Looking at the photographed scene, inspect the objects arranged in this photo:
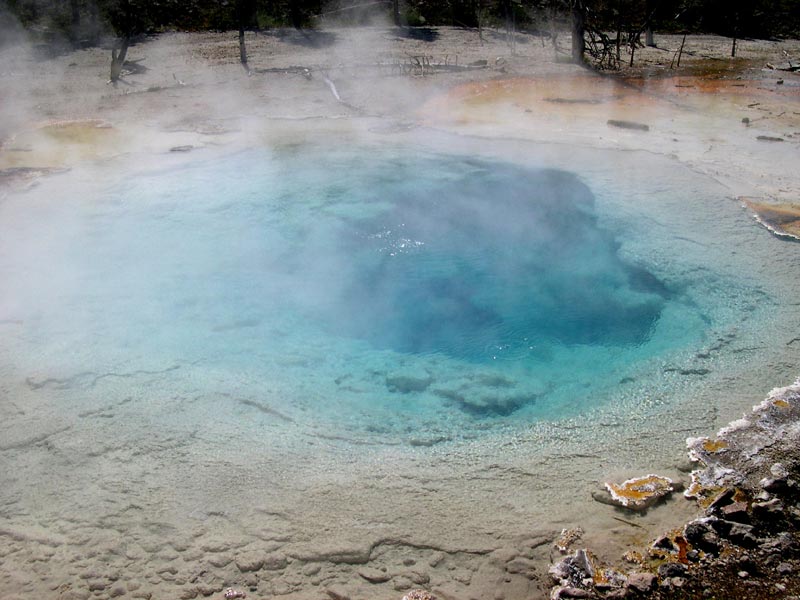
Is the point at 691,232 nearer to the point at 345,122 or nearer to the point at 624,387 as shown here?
the point at 624,387

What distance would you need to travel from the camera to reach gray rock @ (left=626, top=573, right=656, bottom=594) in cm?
212

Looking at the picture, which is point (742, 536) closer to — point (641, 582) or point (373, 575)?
point (641, 582)

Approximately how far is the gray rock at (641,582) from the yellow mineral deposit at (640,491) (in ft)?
1.06

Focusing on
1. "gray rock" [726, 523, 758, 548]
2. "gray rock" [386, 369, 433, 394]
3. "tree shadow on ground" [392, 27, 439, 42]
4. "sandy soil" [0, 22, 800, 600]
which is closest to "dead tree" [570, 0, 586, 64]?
"sandy soil" [0, 22, 800, 600]

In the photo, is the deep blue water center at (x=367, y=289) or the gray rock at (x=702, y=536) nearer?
the gray rock at (x=702, y=536)

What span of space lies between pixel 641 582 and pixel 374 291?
2.61 m

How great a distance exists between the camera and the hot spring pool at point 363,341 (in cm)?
256

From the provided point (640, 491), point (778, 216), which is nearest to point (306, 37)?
point (778, 216)

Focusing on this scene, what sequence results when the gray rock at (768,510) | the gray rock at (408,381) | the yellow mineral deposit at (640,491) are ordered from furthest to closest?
the gray rock at (408,381), the yellow mineral deposit at (640,491), the gray rock at (768,510)

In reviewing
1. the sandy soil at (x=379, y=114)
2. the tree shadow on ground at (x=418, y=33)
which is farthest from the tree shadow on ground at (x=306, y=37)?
the tree shadow on ground at (x=418, y=33)

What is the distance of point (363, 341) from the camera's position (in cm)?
382

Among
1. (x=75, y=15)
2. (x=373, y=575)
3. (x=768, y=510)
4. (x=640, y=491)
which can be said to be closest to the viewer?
(x=373, y=575)

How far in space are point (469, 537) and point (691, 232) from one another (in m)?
3.13

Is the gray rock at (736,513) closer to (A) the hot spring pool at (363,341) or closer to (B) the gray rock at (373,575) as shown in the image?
(A) the hot spring pool at (363,341)
